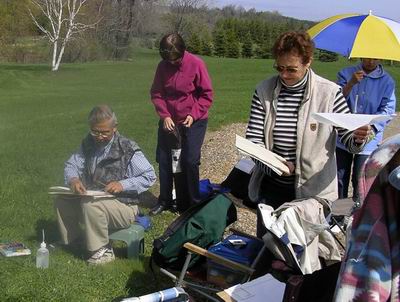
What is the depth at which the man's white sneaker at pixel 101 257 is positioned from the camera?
4.88 metres

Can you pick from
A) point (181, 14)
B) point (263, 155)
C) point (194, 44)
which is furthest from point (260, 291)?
point (181, 14)

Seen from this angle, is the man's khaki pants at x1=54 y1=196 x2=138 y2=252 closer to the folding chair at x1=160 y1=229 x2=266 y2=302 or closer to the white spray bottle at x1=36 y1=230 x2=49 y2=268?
the white spray bottle at x1=36 y1=230 x2=49 y2=268

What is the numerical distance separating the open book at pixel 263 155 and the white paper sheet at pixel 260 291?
2.53 feet

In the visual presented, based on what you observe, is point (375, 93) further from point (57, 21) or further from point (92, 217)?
point (57, 21)

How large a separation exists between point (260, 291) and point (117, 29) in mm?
48064

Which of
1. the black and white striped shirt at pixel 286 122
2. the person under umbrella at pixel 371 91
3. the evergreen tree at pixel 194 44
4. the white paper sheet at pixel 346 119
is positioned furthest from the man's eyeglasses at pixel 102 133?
the evergreen tree at pixel 194 44

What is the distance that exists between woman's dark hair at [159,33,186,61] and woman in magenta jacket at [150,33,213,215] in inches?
0.9

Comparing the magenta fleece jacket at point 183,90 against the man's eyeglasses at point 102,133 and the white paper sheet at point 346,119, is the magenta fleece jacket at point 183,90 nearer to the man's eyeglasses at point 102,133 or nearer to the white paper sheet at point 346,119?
the man's eyeglasses at point 102,133

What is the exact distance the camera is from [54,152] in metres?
10.1

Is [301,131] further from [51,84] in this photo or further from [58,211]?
[51,84]

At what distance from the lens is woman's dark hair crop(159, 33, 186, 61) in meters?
5.85

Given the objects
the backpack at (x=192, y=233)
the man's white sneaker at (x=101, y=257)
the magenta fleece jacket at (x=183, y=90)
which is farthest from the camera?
the magenta fleece jacket at (x=183, y=90)

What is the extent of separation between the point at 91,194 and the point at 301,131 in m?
1.90

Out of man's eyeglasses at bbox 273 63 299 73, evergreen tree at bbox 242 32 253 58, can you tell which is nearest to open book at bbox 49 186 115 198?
man's eyeglasses at bbox 273 63 299 73
